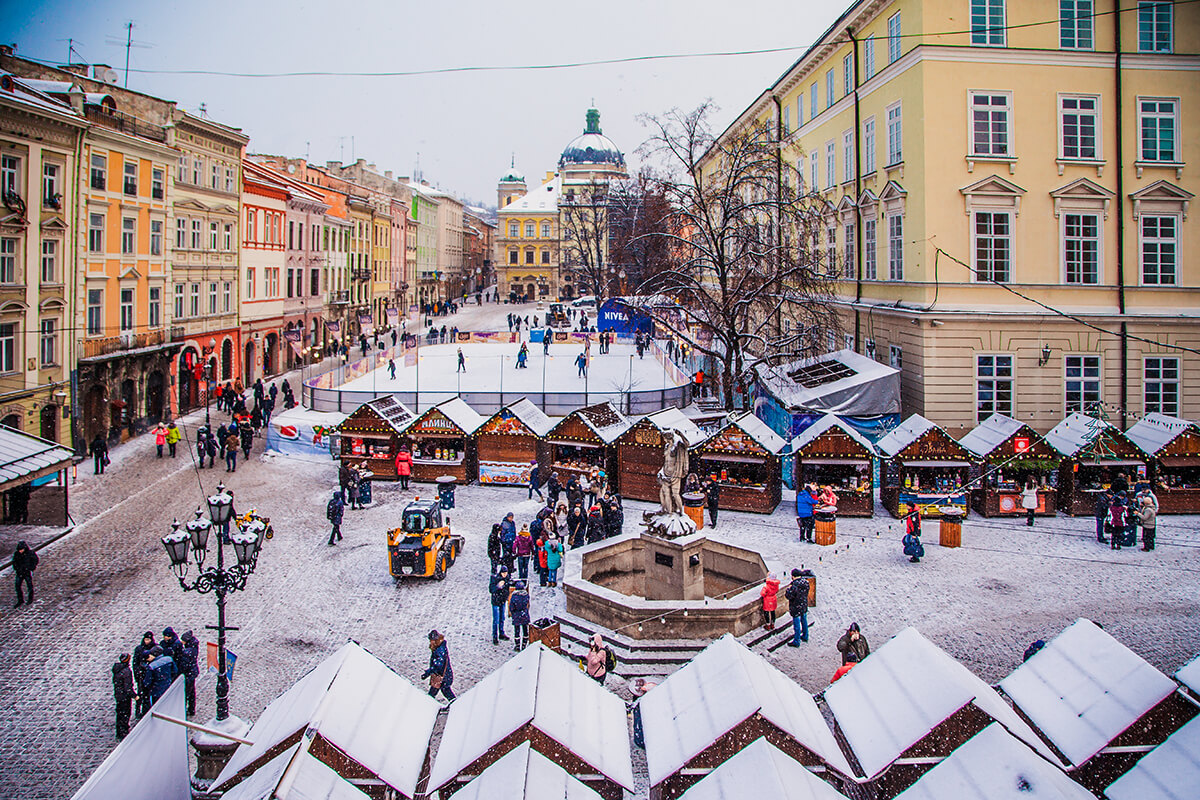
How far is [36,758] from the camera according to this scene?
11984 mm

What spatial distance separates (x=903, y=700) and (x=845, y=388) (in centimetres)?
1949

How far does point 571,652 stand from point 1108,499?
1285 centimetres

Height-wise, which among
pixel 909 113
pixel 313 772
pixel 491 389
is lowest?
pixel 313 772

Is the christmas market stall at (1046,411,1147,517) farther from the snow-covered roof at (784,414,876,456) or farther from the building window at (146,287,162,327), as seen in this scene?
the building window at (146,287,162,327)

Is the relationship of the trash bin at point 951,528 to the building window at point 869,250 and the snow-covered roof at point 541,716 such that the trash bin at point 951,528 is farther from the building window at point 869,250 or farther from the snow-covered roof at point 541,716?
the building window at point 869,250

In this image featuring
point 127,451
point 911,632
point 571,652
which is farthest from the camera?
point 127,451

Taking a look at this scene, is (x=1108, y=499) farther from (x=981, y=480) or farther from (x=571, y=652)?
(x=571, y=652)

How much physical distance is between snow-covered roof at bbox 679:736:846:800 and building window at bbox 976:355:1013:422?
867 inches

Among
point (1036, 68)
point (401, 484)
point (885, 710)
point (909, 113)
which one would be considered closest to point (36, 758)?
point (885, 710)

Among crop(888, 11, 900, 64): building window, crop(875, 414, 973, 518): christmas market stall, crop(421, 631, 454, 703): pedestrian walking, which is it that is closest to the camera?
crop(421, 631, 454, 703): pedestrian walking

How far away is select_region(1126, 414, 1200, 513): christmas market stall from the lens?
75.0 ft

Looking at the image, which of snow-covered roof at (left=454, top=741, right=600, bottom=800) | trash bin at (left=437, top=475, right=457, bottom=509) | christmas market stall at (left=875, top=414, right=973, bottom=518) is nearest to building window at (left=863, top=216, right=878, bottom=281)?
christmas market stall at (left=875, top=414, right=973, bottom=518)

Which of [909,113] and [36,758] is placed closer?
[36,758]

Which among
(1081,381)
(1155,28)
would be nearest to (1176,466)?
(1081,381)
